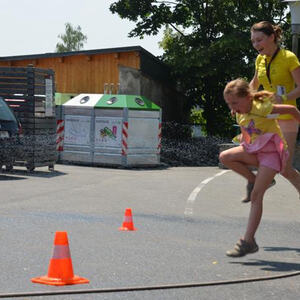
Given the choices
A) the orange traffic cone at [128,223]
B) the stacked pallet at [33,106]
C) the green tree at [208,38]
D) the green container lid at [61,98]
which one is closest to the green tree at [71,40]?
the green tree at [208,38]

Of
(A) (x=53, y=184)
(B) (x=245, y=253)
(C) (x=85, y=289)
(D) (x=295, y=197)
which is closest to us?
(C) (x=85, y=289)

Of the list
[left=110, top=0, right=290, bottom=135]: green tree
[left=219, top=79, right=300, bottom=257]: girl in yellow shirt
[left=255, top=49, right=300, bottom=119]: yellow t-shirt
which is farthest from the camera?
[left=110, top=0, right=290, bottom=135]: green tree

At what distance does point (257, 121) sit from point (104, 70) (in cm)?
A: 2617

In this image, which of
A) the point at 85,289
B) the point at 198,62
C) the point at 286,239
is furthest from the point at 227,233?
the point at 198,62

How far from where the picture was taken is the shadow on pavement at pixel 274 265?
6.39 meters

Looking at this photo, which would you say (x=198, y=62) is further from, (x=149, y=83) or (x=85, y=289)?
(x=85, y=289)

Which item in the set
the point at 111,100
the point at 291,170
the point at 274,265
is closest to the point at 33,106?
the point at 111,100

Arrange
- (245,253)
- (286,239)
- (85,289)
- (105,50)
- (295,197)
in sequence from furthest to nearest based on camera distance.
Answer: (105,50), (295,197), (286,239), (245,253), (85,289)

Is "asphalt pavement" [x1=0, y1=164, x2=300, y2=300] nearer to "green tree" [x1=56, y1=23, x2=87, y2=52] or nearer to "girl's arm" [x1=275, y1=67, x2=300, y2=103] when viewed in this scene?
"girl's arm" [x1=275, y1=67, x2=300, y2=103]

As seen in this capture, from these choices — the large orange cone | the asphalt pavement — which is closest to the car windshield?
the asphalt pavement

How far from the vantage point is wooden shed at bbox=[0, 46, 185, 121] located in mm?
30941

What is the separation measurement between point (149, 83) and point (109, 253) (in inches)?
1044

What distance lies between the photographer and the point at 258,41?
7.69 meters

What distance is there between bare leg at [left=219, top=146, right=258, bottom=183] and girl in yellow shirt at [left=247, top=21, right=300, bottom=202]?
53cm
